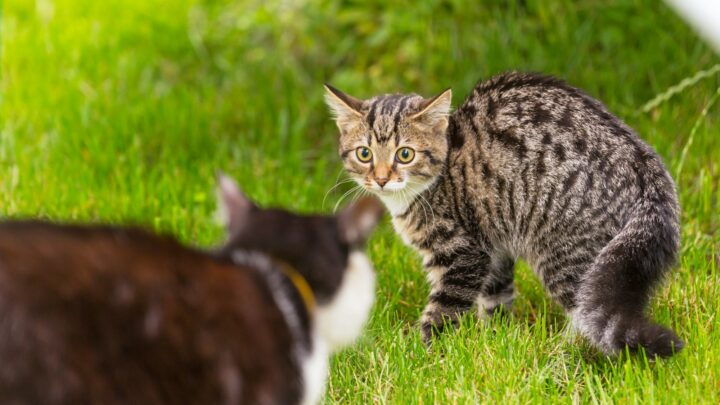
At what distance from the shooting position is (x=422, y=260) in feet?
15.2

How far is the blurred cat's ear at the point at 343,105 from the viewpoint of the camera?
4473 mm

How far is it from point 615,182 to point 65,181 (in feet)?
10.7

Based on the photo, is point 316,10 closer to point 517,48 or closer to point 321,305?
point 517,48

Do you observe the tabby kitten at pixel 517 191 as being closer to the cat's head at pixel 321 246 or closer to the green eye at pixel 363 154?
the green eye at pixel 363 154

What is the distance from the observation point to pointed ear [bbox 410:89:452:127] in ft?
14.3

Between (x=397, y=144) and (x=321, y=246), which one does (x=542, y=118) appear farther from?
(x=321, y=246)

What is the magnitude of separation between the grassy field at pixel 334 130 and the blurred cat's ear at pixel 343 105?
0.77 m

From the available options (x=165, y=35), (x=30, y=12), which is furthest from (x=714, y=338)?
(x=30, y=12)

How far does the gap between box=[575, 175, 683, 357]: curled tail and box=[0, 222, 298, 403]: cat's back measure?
4.70ft

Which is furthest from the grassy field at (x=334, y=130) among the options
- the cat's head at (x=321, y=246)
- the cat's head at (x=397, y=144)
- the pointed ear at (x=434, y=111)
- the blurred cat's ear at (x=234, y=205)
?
the blurred cat's ear at (x=234, y=205)

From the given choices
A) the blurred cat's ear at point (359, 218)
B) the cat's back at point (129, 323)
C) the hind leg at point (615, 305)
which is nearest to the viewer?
the cat's back at point (129, 323)

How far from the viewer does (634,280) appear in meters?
3.70

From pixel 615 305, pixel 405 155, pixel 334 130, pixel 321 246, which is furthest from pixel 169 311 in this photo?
pixel 334 130

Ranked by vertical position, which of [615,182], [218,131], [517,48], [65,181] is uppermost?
[517,48]
